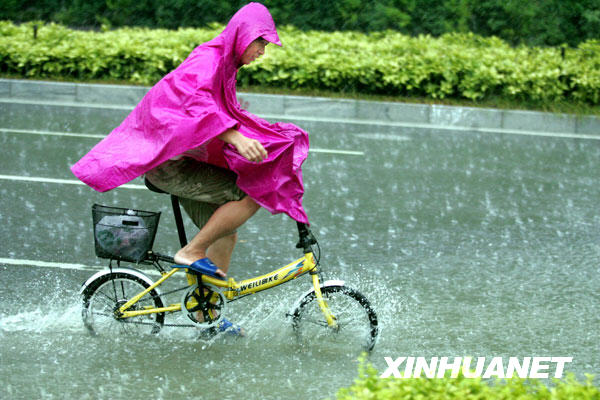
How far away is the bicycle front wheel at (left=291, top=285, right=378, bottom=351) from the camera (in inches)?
162

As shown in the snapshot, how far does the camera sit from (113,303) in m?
4.30

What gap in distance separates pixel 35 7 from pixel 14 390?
14.0 metres

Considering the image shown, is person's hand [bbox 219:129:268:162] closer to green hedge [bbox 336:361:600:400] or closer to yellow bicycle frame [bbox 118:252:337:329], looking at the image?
yellow bicycle frame [bbox 118:252:337:329]

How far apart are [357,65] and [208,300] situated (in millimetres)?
7958

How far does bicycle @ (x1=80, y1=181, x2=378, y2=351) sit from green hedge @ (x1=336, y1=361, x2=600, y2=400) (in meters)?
1.42

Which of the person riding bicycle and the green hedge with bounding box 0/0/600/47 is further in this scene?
the green hedge with bounding box 0/0/600/47

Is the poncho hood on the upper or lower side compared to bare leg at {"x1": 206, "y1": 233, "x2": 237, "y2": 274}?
upper

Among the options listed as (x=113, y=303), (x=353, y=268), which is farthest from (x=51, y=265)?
(x=353, y=268)

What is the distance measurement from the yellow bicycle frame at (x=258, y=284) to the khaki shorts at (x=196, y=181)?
0.42m

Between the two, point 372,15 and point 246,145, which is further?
point 372,15

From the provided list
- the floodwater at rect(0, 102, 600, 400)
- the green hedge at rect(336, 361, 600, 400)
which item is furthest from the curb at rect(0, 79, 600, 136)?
the green hedge at rect(336, 361, 600, 400)

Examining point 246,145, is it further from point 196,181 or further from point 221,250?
point 221,250

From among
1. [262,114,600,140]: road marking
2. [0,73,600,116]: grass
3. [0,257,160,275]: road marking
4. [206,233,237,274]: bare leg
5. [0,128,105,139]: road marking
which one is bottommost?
[0,257,160,275]: road marking

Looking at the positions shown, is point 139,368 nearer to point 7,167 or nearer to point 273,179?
point 273,179
